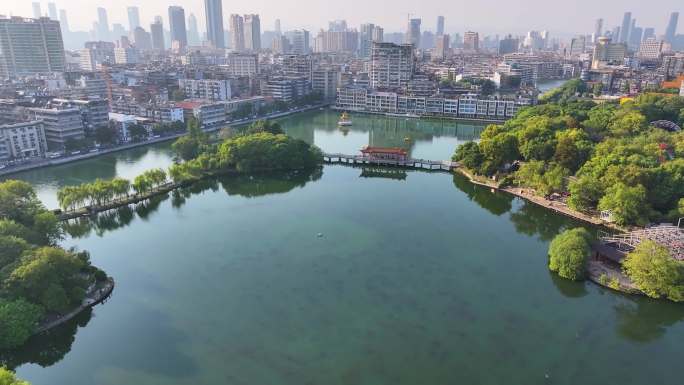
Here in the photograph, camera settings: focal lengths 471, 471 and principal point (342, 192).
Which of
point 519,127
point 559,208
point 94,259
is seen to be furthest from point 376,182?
point 94,259

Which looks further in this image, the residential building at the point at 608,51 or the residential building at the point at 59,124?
the residential building at the point at 608,51

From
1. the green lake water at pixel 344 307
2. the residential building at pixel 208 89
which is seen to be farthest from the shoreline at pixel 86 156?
the green lake water at pixel 344 307

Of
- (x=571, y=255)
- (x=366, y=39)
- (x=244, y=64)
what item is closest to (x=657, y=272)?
(x=571, y=255)

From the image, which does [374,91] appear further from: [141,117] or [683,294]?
[683,294]

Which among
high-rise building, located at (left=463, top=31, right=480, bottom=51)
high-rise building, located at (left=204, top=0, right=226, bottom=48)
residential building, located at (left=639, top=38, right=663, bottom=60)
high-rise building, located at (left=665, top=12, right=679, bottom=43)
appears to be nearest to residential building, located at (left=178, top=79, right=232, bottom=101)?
high-rise building, located at (left=204, top=0, right=226, bottom=48)

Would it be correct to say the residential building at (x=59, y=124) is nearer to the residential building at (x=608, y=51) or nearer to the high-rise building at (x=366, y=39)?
the high-rise building at (x=366, y=39)

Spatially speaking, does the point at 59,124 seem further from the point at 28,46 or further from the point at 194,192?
the point at 28,46
